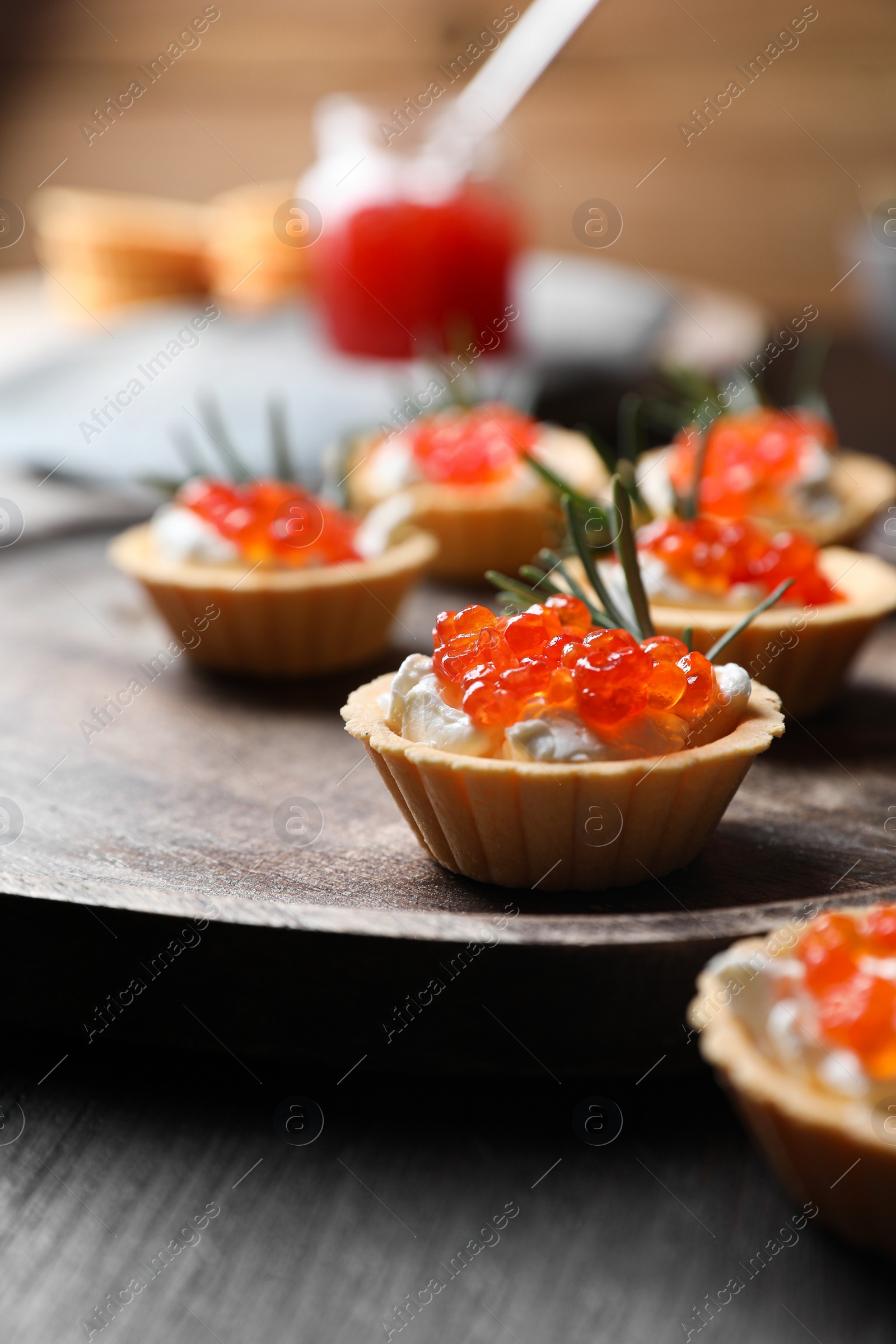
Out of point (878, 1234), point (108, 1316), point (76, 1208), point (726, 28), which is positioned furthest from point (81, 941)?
point (726, 28)

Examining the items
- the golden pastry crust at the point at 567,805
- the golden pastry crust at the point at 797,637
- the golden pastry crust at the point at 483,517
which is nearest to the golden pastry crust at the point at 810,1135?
the golden pastry crust at the point at 567,805

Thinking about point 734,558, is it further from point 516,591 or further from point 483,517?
point 483,517

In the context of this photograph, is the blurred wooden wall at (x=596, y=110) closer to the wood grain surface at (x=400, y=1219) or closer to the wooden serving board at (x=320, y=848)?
the wooden serving board at (x=320, y=848)

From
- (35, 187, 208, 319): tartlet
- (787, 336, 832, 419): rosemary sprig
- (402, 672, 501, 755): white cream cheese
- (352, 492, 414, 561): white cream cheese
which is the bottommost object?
(787, 336, 832, 419): rosemary sprig

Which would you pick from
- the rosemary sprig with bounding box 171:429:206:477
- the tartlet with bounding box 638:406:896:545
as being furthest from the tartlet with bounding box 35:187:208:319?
the tartlet with bounding box 638:406:896:545

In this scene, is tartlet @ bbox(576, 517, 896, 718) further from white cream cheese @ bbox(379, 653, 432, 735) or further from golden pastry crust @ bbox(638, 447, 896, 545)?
white cream cheese @ bbox(379, 653, 432, 735)

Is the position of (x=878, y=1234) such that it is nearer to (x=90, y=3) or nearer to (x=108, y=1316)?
(x=108, y=1316)

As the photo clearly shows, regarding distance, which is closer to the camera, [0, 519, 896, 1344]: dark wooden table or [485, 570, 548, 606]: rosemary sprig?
[0, 519, 896, 1344]: dark wooden table
